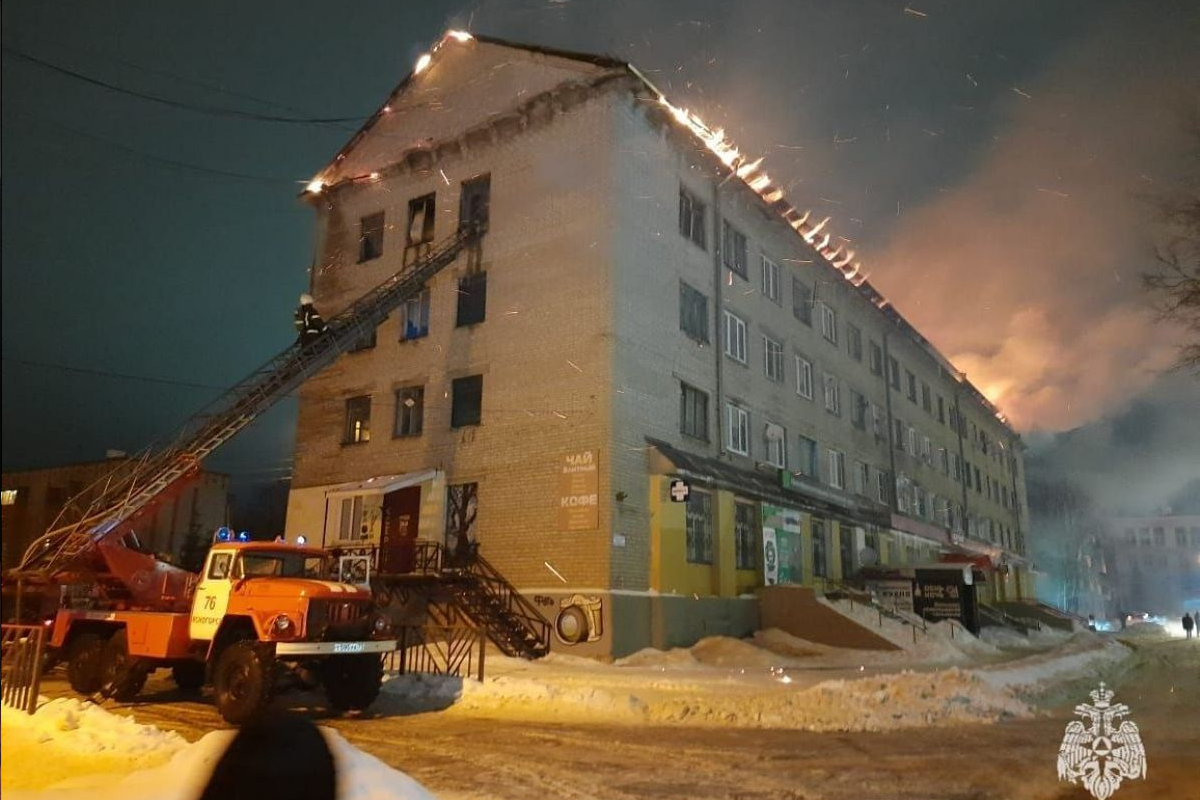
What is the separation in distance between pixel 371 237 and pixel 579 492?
42.1 ft

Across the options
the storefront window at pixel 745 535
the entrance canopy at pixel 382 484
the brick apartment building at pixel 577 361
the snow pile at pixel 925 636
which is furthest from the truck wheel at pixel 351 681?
the snow pile at pixel 925 636

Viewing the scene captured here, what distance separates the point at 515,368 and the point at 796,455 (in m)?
12.6

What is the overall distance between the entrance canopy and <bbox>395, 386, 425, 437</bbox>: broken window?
1.59 meters

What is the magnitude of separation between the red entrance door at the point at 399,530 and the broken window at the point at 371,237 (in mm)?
8302

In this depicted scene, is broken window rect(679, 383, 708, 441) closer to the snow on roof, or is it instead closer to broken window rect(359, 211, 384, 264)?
the snow on roof

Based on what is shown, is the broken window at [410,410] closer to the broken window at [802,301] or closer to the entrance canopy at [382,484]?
the entrance canopy at [382,484]

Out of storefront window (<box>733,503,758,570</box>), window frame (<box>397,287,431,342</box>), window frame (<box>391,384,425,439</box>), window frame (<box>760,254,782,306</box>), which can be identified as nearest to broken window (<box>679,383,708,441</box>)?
storefront window (<box>733,503,758,570</box>)

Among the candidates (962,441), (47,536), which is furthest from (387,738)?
(962,441)

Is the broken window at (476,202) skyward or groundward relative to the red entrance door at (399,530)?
skyward

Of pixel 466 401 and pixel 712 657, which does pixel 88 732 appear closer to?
pixel 712 657

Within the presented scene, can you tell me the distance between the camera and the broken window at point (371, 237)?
27.5 metres

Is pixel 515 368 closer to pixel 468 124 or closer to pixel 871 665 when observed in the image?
pixel 468 124

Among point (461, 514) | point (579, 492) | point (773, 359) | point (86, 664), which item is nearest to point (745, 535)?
point (579, 492)

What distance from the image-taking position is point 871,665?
63.4 ft
